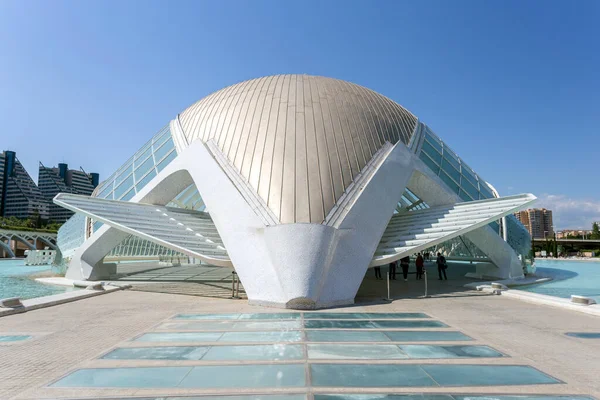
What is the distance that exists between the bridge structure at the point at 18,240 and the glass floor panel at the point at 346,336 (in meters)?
59.5

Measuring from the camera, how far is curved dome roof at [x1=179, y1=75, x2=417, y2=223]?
1218 centimetres

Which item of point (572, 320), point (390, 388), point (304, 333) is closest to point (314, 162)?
point (304, 333)

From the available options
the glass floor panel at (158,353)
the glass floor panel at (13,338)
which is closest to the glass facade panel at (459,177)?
the glass floor panel at (158,353)

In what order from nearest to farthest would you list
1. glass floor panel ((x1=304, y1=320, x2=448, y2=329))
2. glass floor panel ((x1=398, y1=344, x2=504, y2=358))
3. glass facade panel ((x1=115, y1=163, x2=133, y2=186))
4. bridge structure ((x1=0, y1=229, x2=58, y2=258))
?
1. glass floor panel ((x1=398, y1=344, x2=504, y2=358))
2. glass floor panel ((x1=304, y1=320, x2=448, y2=329))
3. glass facade panel ((x1=115, y1=163, x2=133, y2=186))
4. bridge structure ((x1=0, y1=229, x2=58, y2=258))

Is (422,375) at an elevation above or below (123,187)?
below

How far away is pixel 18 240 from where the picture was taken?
62812 mm

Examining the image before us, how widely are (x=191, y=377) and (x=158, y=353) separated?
127cm

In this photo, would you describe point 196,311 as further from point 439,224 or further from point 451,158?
point 451,158

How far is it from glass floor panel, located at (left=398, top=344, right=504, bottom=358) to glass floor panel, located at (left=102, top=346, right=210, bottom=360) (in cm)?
301

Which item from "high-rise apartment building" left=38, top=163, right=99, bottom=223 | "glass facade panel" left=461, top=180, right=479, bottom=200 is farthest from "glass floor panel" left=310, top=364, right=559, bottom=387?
"high-rise apartment building" left=38, top=163, right=99, bottom=223

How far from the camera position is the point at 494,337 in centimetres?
673

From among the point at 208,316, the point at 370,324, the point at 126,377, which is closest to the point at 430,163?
the point at 370,324

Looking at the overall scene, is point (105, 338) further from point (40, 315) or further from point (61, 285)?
point (61, 285)

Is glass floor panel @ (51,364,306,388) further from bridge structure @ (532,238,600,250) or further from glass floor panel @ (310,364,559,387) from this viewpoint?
bridge structure @ (532,238,600,250)
